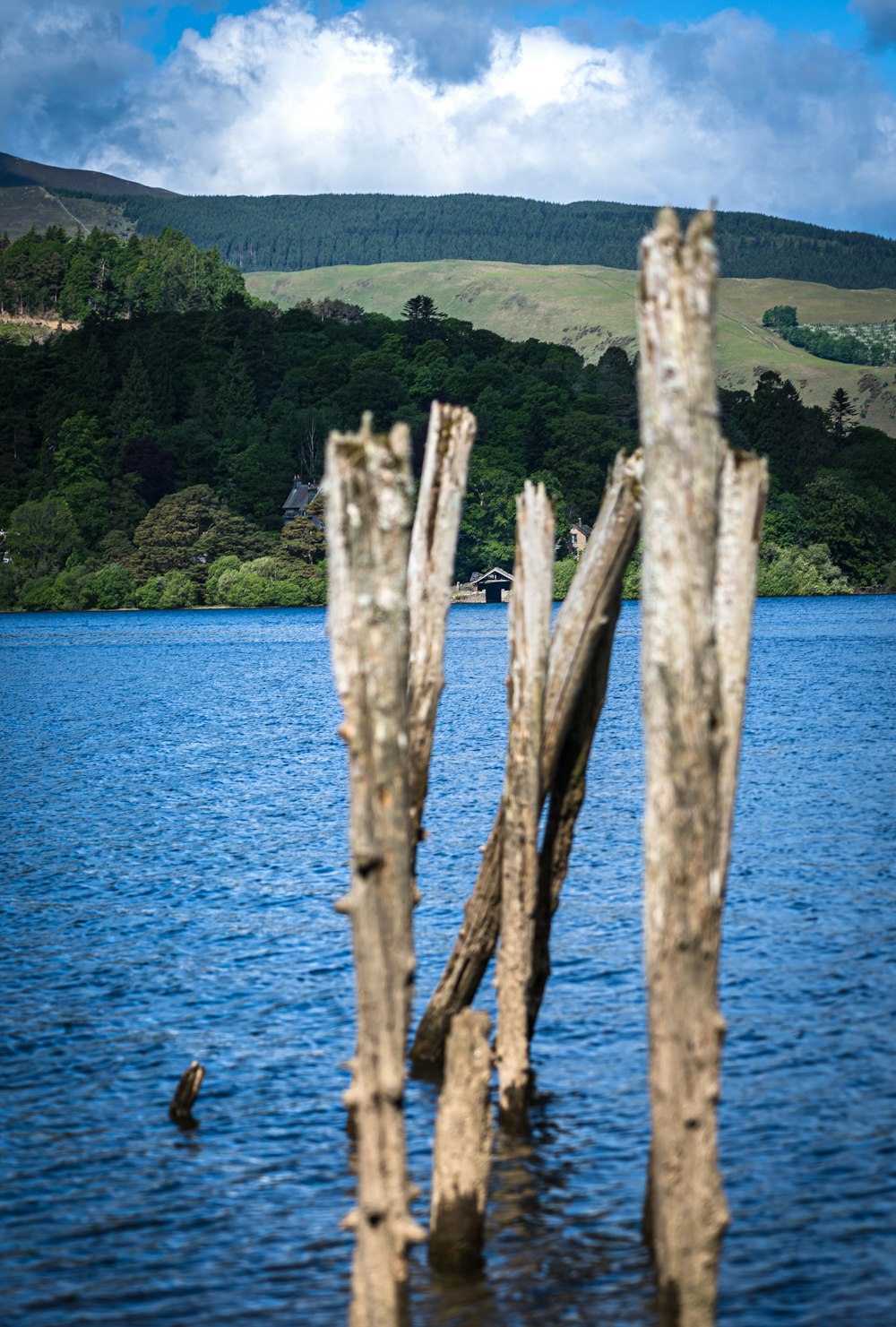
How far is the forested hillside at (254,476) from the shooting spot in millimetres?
157375

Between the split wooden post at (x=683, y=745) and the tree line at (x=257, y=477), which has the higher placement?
the tree line at (x=257, y=477)

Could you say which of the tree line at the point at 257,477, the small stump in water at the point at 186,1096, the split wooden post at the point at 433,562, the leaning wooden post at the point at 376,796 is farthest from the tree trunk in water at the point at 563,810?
the tree line at the point at 257,477

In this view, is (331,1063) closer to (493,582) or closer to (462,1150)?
(462,1150)

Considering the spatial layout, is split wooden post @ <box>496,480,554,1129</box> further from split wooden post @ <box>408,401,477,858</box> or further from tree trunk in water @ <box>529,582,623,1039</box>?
split wooden post @ <box>408,401,477,858</box>

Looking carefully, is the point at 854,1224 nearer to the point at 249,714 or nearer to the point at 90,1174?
the point at 90,1174

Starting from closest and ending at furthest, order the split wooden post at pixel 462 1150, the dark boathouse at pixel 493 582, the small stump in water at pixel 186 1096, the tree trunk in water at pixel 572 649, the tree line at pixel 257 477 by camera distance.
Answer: the split wooden post at pixel 462 1150
the tree trunk in water at pixel 572 649
the small stump in water at pixel 186 1096
the tree line at pixel 257 477
the dark boathouse at pixel 493 582

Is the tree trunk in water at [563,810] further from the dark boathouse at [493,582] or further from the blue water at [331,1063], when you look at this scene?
the dark boathouse at [493,582]

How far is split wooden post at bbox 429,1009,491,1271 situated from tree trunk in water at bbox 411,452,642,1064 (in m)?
2.45

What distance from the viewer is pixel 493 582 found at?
168 metres

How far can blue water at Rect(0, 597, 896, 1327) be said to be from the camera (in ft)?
35.2

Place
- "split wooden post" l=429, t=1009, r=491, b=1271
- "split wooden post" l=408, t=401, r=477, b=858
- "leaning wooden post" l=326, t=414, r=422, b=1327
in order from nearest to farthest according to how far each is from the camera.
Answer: "leaning wooden post" l=326, t=414, r=422, b=1327
"split wooden post" l=429, t=1009, r=491, b=1271
"split wooden post" l=408, t=401, r=477, b=858

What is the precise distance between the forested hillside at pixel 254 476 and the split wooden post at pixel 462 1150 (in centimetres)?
14506

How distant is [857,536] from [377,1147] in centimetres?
16503

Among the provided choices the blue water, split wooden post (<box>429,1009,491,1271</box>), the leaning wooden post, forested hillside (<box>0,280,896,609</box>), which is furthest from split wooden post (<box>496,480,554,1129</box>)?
forested hillside (<box>0,280,896,609</box>)
